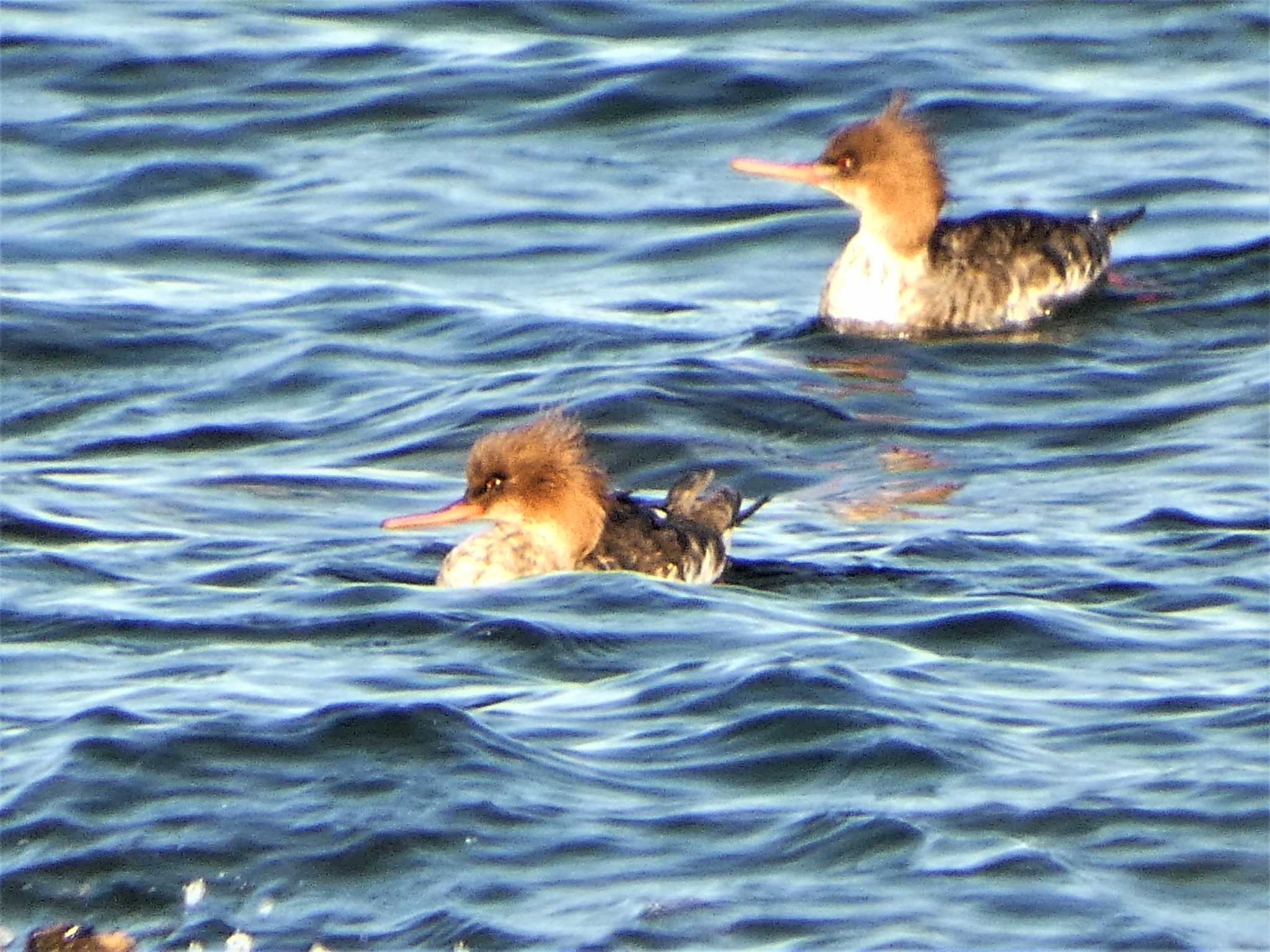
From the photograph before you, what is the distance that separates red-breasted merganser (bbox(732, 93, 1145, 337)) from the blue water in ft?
0.81

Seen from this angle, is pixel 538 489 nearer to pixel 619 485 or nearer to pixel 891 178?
pixel 619 485

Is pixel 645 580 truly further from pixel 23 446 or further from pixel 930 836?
pixel 23 446

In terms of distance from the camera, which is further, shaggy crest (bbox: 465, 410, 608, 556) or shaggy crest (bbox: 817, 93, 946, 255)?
shaggy crest (bbox: 817, 93, 946, 255)

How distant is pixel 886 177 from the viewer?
511 inches

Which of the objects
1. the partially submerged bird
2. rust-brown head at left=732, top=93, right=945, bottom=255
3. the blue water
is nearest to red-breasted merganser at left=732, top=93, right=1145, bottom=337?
rust-brown head at left=732, top=93, right=945, bottom=255

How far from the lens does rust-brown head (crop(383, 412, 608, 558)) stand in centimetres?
890

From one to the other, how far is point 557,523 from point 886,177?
15.1 feet

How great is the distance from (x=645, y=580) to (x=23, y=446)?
133 inches

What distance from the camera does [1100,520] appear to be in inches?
377

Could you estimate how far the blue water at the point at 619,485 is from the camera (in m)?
6.20

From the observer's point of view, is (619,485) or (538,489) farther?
(619,485)

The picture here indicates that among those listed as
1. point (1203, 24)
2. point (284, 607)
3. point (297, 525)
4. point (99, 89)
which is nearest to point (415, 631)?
point (284, 607)

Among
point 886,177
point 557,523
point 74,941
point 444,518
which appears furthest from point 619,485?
point 74,941

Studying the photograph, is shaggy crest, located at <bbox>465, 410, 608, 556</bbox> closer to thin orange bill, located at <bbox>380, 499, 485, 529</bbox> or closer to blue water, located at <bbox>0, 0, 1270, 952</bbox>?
thin orange bill, located at <bbox>380, 499, 485, 529</bbox>
